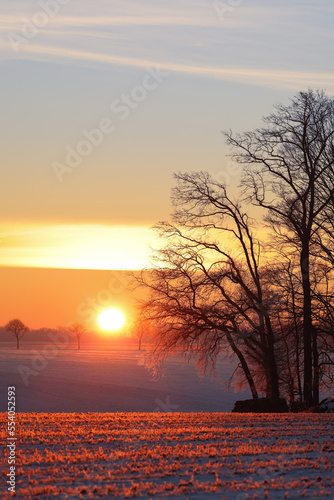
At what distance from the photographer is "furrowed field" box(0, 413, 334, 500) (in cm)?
991

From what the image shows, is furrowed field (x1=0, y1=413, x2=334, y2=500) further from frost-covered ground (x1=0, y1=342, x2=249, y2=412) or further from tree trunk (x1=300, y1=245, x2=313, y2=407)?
frost-covered ground (x1=0, y1=342, x2=249, y2=412)

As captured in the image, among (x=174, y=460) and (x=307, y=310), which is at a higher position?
(x=307, y=310)

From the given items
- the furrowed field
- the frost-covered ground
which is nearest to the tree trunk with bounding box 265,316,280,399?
the frost-covered ground

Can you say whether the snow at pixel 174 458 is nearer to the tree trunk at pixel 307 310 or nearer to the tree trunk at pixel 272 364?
the tree trunk at pixel 307 310

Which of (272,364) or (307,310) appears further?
(272,364)

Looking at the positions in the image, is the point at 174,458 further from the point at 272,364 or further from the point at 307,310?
the point at 272,364

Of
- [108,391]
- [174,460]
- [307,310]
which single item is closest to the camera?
[174,460]

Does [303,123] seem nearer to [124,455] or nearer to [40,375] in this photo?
[124,455]

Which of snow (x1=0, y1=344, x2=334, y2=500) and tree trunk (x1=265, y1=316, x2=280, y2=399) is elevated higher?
tree trunk (x1=265, y1=316, x2=280, y2=399)

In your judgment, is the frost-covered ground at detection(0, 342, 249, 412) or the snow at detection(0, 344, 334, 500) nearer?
the snow at detection(0, 344, 334, 500)

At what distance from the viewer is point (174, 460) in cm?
1248

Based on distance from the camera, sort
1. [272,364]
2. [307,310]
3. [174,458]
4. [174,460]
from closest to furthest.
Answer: [174,460] < [174,458] < [307,310] < [272,364]

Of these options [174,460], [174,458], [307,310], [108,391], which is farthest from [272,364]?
[108,391]

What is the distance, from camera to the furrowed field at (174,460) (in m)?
9.91
